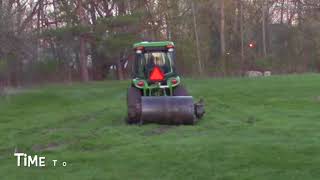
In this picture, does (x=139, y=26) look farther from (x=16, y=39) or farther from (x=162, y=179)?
(x=162, y=179)

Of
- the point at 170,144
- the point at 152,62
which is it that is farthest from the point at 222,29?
the point at 170,144

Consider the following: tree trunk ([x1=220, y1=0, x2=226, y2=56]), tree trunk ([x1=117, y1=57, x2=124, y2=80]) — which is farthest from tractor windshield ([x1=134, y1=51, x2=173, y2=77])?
tree trunk ([x1=220, y1=0, x2=226, y2=56])

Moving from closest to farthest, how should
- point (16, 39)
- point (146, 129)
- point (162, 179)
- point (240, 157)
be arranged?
point (162, 179) → point (240, 157) → point (146, 129) → point (16, 39)

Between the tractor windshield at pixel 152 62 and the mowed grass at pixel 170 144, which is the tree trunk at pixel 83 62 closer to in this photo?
the mowed grass at pixel 170 144

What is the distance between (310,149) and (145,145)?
2.81 m

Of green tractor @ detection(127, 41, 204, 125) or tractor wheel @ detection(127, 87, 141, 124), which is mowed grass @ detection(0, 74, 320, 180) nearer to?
tractor wheel @ detection(127, 87, 141, 124)

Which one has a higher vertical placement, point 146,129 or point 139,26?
point 139,26

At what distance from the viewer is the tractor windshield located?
56.2ft

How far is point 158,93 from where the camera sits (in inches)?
653

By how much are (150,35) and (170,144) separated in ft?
103

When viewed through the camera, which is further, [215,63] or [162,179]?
[215,63]

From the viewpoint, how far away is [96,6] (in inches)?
1618

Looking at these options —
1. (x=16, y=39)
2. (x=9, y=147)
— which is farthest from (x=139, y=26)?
(x=9, y=147)

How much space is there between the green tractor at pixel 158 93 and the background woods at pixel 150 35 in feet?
27.0
